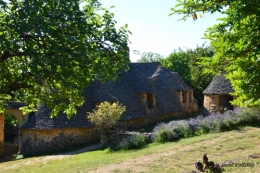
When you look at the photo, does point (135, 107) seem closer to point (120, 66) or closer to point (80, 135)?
point (80, 135)

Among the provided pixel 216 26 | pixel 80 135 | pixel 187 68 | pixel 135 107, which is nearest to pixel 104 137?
pixel 80 135

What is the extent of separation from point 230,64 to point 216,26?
976mm

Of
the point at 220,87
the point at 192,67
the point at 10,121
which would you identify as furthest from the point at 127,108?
the point at 192,67

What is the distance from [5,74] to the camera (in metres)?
7.80

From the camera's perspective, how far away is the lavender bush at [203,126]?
20172mm

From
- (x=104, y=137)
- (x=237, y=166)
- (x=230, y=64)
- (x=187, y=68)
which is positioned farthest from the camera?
(x=187, y=68)

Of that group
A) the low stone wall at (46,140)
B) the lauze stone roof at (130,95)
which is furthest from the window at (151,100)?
the low stone wall at (46,140)

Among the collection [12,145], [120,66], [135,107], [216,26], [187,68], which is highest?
[187,68]

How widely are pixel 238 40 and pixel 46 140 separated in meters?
19.3

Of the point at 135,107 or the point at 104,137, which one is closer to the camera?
the point at 104,137

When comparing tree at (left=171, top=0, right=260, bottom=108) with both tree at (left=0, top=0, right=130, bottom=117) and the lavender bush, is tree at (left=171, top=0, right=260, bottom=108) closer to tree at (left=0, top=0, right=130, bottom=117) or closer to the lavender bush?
tree at (left=0, top=0, right=130, bottom=117)

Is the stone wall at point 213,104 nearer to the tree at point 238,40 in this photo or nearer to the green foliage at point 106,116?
the green foliage at point 106,116

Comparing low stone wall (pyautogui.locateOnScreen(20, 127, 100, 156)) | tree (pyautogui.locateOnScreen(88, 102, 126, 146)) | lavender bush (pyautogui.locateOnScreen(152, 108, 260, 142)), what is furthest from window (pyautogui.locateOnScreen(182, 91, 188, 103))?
tree (pyautogui.locateOnScreen(88, 102, 126, 146))

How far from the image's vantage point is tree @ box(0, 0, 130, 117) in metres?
6.01
